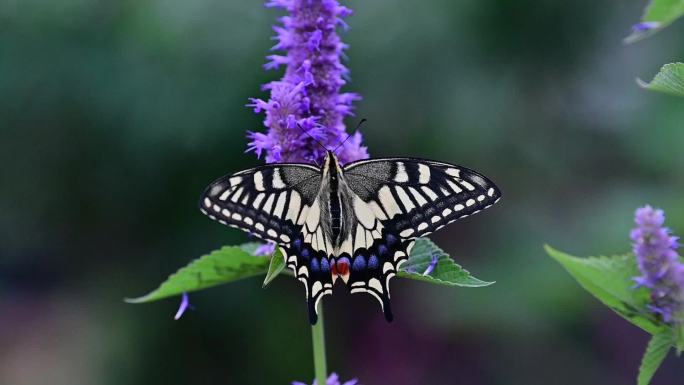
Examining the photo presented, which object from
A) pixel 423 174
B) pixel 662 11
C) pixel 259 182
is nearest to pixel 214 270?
pixel 259 182

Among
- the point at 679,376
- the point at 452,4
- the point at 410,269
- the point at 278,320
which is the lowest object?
the point at 679,376

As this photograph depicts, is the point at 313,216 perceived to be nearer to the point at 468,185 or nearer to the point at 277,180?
the point at 277,180

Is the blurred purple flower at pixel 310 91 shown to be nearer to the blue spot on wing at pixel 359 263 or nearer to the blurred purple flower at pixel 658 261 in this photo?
the blue spot on wing at pixel 359 263

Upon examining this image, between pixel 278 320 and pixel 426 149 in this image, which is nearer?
pixel 426 149

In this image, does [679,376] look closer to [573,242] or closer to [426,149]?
[573,242]

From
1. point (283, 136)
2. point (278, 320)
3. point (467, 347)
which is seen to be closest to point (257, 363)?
point (278, 320)

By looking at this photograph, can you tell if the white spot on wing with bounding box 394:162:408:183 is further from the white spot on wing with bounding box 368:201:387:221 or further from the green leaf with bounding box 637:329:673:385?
the green leaf with bounding box 637:329:673:385

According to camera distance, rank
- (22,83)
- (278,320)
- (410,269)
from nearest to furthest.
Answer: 1. (410,269)
2. (22,83)
3. (278,320)
